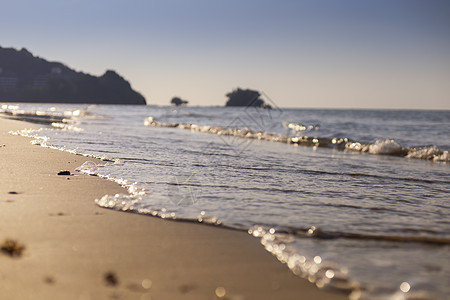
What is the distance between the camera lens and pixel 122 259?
2.17 metres

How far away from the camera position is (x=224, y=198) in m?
3.94

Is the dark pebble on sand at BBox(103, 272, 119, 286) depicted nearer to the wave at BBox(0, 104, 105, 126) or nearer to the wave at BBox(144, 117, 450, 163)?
the wave at BBox(144, 117, 450, 163)

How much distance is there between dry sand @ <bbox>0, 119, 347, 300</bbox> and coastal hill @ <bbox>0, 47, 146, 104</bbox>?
177824 millimetres

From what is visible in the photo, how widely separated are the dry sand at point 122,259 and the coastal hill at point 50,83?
178 meters

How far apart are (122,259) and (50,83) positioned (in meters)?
191

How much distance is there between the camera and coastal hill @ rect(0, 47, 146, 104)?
6703 inches

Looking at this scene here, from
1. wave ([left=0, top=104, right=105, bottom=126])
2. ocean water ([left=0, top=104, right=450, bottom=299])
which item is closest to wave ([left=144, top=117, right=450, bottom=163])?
ocean water ([left=0, top=104, right=450, bottom=299])

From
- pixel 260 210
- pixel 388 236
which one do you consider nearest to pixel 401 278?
pixel 388 236

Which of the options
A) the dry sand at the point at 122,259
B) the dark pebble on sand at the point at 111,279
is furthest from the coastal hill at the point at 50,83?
the dark pebble on sand at the point at 111,279

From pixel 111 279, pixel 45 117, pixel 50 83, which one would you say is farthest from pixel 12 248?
pixel 50 83

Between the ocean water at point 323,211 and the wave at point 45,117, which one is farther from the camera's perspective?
the wave at point 45,117

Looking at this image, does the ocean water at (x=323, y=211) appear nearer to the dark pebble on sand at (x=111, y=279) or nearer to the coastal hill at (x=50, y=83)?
the dark pebble on sand at (x=111, y=279)

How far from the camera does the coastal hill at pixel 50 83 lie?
170 meters

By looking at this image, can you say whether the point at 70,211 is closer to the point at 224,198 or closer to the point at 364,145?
the point at 224,198
